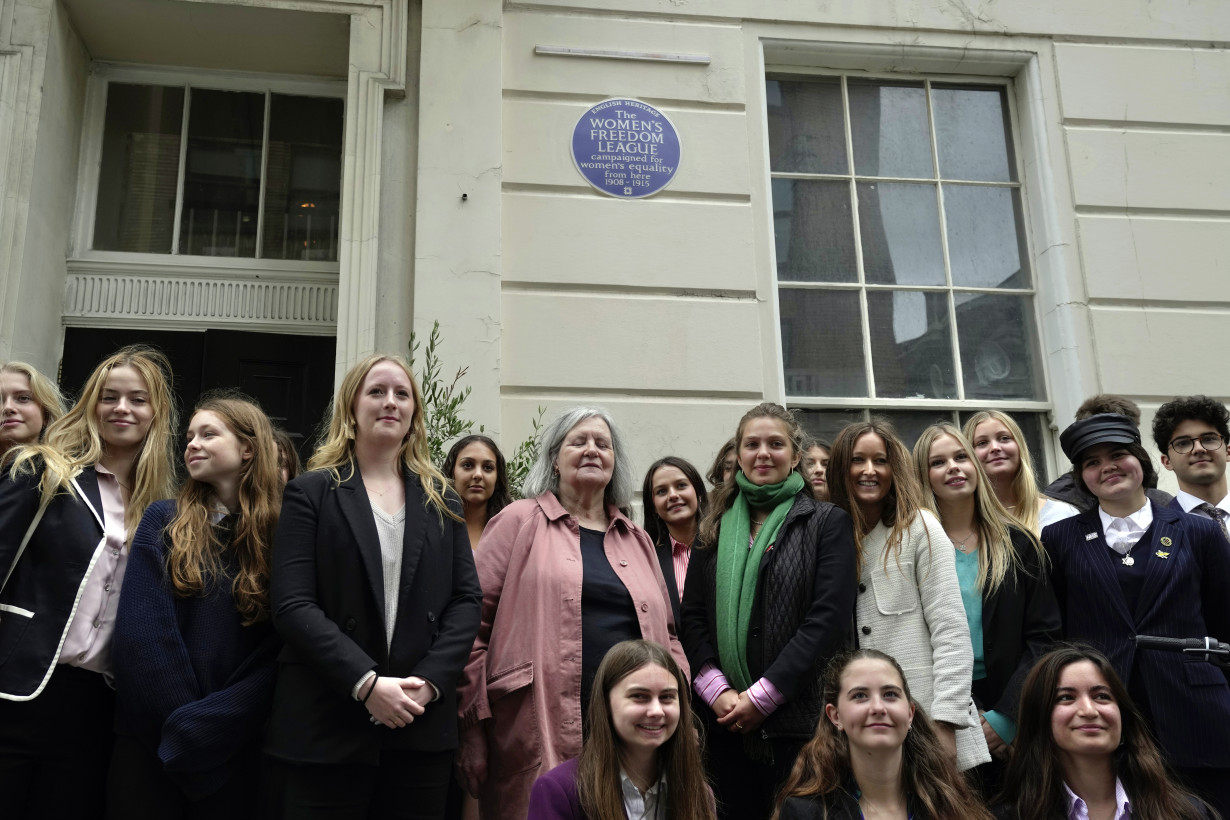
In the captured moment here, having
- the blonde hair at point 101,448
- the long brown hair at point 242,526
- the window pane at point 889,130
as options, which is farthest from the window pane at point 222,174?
Answer: the window pane at point 889,130

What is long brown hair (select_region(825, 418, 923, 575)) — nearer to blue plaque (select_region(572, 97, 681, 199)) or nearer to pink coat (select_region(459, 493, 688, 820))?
pink coat (select_region(459, 493, 688, 820))

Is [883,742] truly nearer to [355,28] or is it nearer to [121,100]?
[355,28]

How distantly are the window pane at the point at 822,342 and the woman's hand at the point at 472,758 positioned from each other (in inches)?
143

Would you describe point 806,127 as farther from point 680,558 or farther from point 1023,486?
point 680,558

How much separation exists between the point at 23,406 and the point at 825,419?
14.8 feet

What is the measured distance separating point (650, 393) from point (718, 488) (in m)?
2.12

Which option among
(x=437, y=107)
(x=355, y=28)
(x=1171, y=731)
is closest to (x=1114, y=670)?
(x=1171, y=731)

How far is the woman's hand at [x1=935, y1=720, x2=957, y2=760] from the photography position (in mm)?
3333

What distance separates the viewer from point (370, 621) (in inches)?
121

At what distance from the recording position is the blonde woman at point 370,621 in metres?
2.91

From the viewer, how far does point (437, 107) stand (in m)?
6.39

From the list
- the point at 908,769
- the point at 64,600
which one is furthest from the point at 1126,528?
the point at 64,600

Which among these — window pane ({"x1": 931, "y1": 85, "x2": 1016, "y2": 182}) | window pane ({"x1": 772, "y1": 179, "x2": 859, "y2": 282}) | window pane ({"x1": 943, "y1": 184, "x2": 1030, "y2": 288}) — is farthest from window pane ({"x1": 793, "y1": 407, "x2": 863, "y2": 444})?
window pane ({"x1": 931, "y1": 85, "x2": 1016, "y2": 182})

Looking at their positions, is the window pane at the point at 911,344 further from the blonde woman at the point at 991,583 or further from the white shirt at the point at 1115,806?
the white shirt at the point at 1115,806
